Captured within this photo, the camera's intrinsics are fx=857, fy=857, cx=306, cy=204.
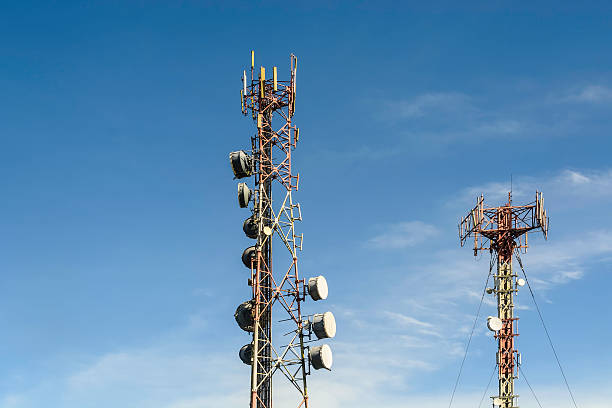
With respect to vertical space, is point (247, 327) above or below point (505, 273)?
below

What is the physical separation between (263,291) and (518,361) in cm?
2242

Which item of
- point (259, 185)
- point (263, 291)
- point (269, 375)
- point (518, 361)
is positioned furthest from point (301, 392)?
point (518, 361)

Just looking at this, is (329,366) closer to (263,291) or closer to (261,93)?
(263,291)

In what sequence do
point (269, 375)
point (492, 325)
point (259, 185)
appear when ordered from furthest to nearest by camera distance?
point (492, 325), point (259, 185), point (269, 375)

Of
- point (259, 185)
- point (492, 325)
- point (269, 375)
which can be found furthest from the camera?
point (492, 325)

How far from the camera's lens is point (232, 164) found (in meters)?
63.5

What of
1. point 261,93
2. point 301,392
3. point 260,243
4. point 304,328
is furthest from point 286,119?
point 301,392

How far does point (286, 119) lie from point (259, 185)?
5901 mm

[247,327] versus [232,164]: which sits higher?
[232,164]

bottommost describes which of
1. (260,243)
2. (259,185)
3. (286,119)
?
(260,243)

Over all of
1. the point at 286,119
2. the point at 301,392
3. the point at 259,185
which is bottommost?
the point at 301,392

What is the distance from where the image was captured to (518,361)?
68.6 meters

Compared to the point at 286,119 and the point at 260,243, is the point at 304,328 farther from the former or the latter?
the point at 286,119

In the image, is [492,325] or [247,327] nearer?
[247,327]
